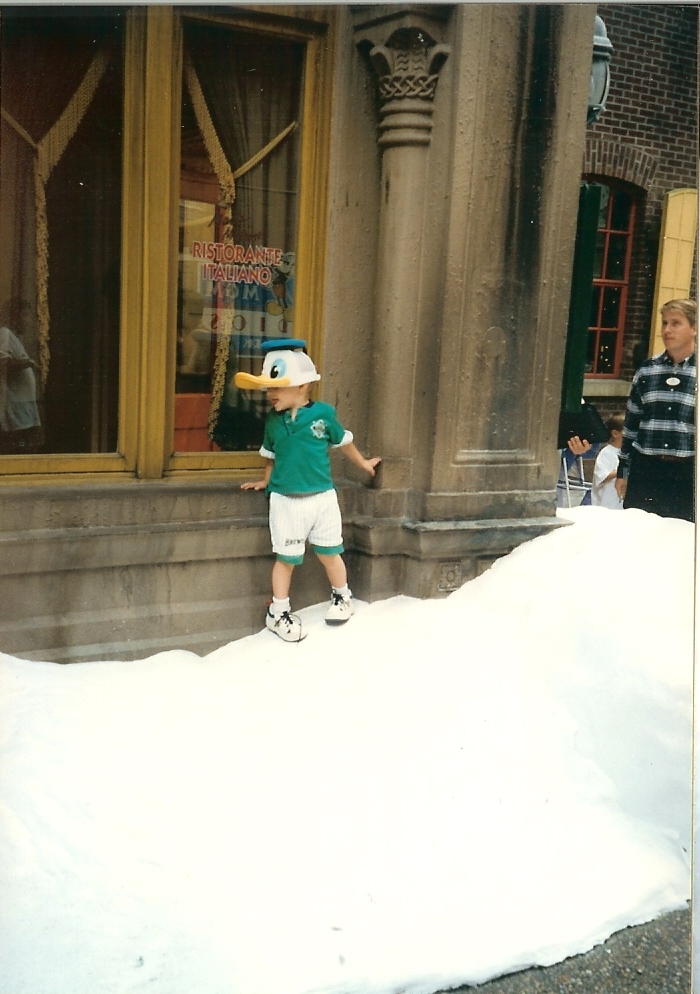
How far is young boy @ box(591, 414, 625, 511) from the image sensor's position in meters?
4.77

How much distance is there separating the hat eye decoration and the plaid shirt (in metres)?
1.61

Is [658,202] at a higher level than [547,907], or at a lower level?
higher

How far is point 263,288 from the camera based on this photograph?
16.0ft

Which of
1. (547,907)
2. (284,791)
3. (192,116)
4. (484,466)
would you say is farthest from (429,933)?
(192,116)

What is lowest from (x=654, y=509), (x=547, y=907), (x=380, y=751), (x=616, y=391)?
(x=547, y=907)

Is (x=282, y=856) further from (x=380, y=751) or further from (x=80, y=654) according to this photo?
(x=80, y=654)

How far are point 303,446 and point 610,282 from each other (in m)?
1.74

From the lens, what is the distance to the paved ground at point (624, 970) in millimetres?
3186

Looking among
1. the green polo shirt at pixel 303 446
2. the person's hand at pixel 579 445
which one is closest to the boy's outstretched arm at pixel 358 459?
the green polo shirt at pixel 303 446

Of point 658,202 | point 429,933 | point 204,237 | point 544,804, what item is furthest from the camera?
point 204,237

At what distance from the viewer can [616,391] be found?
4.78m

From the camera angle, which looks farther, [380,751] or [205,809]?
[380,751]

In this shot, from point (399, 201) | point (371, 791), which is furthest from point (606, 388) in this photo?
point (371, 791)

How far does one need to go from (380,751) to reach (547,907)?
0.89 metres
